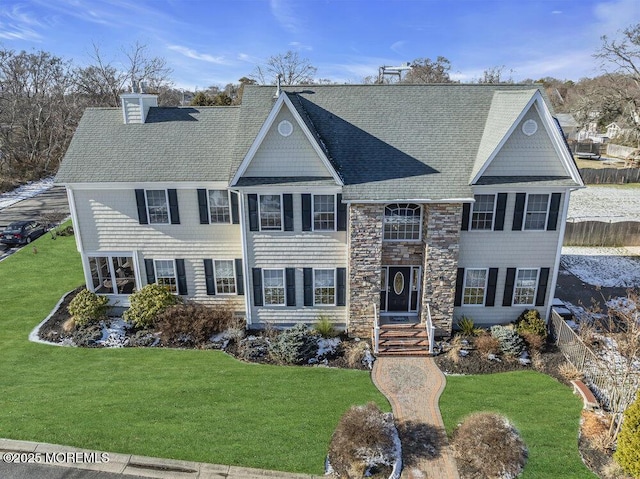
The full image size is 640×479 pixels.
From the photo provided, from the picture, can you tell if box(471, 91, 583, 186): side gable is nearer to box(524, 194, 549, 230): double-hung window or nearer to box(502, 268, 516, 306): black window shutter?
box(524, 194, 549, 230): double-hung window

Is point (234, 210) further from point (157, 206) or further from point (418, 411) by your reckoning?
point (418, 411)

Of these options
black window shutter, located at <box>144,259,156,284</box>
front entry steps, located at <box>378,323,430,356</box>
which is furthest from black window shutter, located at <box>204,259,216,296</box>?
front entry steps, located at <box>378,323,430,356</box>

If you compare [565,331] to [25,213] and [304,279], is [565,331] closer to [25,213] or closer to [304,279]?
[304,279]

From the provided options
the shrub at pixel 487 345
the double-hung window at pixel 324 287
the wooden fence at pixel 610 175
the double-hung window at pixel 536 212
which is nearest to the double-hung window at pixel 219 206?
the double-hung window at pixel 324 287

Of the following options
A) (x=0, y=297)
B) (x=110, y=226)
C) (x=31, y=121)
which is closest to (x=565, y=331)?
(x=110, y=226)

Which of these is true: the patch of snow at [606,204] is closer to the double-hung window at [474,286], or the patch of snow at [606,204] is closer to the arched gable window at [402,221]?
the double-hung window at [474,286]

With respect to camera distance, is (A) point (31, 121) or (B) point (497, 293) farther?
(A) point (31, 121)
